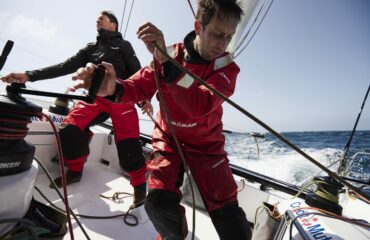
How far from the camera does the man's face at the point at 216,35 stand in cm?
114

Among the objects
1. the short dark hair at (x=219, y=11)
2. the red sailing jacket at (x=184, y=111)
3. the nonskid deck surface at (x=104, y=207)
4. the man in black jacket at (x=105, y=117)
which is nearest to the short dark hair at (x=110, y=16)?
the man in black jacket at (x=105, y=117)

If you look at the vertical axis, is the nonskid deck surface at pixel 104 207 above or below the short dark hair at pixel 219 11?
below

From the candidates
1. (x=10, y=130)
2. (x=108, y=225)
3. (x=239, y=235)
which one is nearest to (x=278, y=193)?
(x=239, y=235)

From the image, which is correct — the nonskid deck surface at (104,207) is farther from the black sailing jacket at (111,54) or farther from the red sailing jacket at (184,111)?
the black sailing jacket at (111,54)

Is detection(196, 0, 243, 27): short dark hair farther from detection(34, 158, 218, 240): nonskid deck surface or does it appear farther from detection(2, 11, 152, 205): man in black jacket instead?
detection(34, 158, 218, 240): nonskid deck surface

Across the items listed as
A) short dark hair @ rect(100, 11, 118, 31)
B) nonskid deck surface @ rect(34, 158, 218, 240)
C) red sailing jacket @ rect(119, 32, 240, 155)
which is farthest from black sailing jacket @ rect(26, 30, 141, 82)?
nonskid deck surface @ rect(34, 158, 218, 240)

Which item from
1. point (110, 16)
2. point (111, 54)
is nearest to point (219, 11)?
point (111, 54)

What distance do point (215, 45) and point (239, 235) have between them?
93 centimetres

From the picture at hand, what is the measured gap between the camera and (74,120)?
6.44 feet

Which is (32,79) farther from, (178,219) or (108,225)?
(178,219)

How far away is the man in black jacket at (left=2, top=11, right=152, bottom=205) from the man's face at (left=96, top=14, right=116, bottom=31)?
45mm

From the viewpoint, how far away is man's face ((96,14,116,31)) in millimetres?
2254

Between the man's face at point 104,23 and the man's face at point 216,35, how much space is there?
137 cm

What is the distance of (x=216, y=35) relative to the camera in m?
1.15
